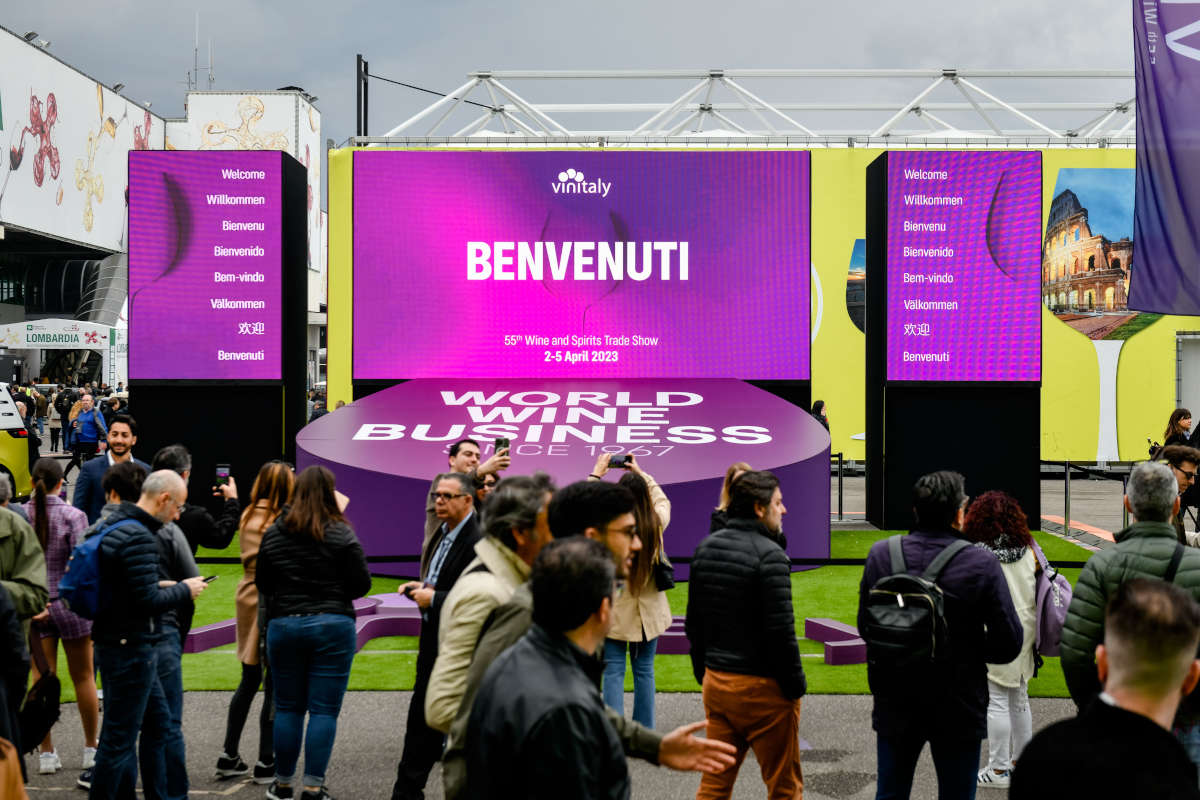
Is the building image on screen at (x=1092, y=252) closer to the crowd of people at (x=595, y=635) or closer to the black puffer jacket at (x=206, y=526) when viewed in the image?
the crowd of people at (x=595, y=635)

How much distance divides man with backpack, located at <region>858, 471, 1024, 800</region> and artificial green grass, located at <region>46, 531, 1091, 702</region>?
2.99 meters

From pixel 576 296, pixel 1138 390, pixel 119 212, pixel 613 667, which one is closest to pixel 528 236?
pixel 576 296

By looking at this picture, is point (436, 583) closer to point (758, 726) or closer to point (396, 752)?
point (758, 726)

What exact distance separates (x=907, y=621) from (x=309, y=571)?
96.0 inches

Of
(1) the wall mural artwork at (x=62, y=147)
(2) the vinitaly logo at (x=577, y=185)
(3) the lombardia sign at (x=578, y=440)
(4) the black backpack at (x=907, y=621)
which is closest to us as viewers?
(4) the black backpack at (x=907, y=621)

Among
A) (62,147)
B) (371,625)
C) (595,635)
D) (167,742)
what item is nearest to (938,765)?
(595,635)

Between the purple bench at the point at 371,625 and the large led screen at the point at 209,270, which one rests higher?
the large led screen at the point at 209,270

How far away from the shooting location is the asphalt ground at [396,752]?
5.36 meters

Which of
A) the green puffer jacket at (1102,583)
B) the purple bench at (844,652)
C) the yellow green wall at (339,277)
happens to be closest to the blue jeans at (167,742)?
the green puffer jacket at (1102,583)

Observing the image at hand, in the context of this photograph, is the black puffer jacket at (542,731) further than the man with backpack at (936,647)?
No

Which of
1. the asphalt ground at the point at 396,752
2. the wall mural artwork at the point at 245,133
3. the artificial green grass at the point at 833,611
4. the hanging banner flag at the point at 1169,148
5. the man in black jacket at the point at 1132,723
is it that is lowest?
the artificial green grass at the point at 833,611

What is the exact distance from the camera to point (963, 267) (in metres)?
13.3

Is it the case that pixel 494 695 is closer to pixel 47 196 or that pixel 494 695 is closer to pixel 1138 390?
pixel 1138 390

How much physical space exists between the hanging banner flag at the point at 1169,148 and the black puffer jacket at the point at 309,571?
522 centimetres
